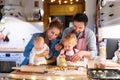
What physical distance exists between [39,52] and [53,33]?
226 mm

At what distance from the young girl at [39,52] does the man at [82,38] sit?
0.72 ft

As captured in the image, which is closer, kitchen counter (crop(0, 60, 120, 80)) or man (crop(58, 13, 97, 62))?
kitchen counter (crop(0, 60, 120, 80))

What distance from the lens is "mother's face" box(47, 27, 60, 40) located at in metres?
2.07

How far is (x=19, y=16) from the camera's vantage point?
10.7 ft

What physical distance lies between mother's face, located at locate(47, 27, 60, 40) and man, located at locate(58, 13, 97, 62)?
7 centimetres

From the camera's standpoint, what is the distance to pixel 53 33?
6.80 feet

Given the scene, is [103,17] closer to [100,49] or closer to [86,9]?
[86,9]

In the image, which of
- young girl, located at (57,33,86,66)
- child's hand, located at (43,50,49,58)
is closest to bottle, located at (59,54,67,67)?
young girl, located at (57,33,86,66)

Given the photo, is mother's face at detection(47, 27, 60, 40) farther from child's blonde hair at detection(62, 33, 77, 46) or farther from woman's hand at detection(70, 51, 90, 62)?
woman's hand at detection(70, 51, 90, 62)

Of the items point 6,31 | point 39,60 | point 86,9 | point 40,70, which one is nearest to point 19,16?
point 6,31

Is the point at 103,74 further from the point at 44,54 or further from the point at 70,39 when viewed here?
the point at 44,54

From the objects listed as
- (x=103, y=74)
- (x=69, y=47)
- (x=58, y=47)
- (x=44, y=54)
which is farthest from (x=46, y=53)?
(x=103, y=74)

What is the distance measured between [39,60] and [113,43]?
1.09 m

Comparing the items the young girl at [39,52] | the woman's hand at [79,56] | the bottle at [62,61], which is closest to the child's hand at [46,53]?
the young girl at [39,52]
